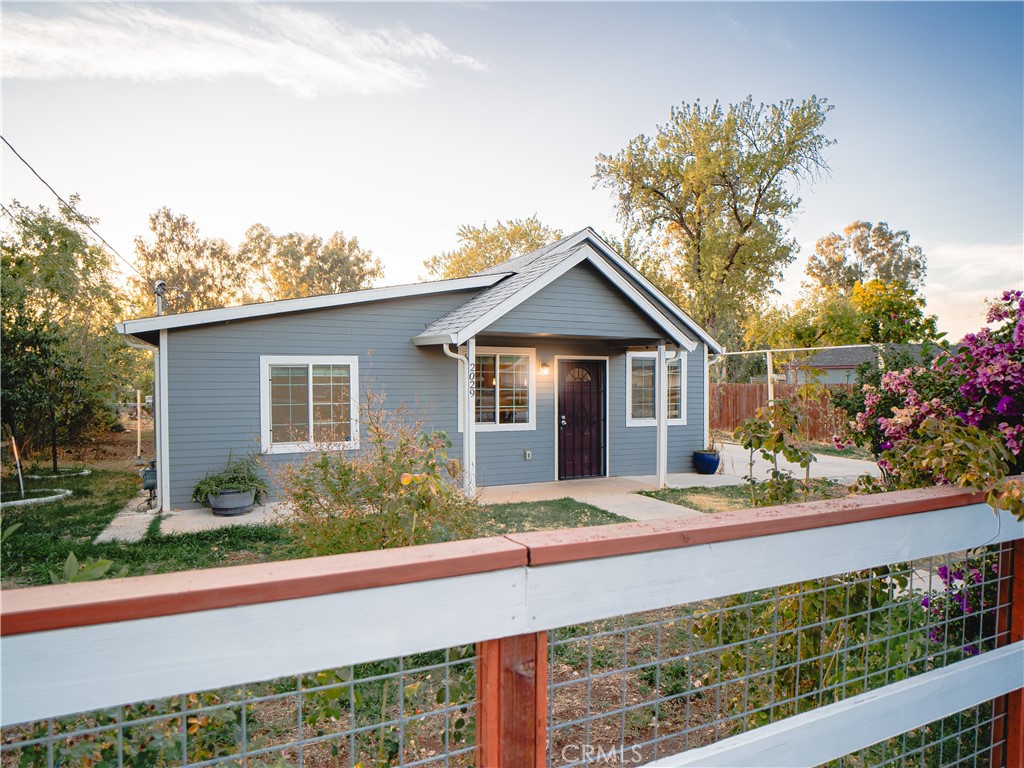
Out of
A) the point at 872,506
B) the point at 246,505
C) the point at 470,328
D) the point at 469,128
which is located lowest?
the point at 246,505

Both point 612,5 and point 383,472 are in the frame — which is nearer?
point 383,472

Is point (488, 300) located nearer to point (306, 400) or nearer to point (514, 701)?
point (306, 400)

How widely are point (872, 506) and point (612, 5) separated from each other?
731 cm

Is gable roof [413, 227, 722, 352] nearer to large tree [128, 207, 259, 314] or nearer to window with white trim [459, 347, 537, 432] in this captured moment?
window with white trim [459, 347, 537, 432]

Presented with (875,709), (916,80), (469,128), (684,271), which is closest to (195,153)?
(469,128)

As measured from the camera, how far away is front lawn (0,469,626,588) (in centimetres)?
565

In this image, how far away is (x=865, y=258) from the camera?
42625mm

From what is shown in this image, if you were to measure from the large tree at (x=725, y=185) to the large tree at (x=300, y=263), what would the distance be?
65.0 ft

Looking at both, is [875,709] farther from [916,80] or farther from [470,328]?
[916,80]

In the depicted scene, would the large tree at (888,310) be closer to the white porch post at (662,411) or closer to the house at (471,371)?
the white porch post at (662,411)

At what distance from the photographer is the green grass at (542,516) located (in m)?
7.09

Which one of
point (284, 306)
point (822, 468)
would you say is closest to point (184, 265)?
point (284, 306)

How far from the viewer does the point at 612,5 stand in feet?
22.7

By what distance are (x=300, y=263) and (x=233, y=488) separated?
31.8m
